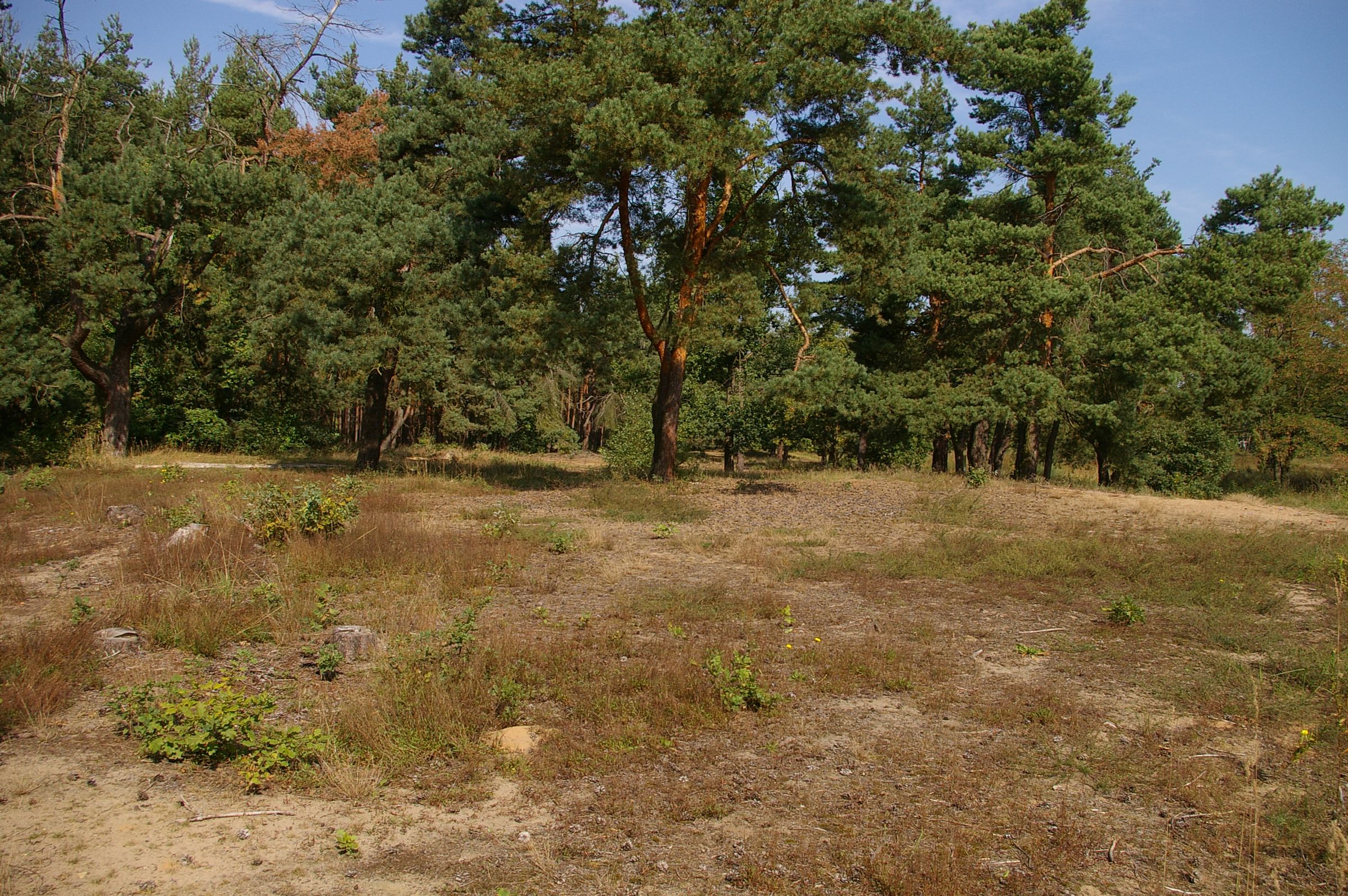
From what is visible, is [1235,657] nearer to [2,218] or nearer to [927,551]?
[927,551]

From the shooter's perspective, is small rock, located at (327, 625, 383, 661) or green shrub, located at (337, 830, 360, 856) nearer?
green shrub, located at (337, 830, 360, 856)

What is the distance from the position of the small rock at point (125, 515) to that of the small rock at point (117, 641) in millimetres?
5865

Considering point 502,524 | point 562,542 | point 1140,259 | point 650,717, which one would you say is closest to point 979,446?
point 1140,259

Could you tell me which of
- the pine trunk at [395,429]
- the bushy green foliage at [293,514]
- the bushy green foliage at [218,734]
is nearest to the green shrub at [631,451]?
the bushy green foliage at [293,514]

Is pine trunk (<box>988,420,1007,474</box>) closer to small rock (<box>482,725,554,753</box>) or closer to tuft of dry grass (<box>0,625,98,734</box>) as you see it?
small rock (<box>482,725,554,753</box>)

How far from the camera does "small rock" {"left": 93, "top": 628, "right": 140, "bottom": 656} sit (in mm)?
6492

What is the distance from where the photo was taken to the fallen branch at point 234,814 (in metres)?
4.22

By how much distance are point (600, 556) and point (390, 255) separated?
10442 millimetres

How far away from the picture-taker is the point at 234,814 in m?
4.30

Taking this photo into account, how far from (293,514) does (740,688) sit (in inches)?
291

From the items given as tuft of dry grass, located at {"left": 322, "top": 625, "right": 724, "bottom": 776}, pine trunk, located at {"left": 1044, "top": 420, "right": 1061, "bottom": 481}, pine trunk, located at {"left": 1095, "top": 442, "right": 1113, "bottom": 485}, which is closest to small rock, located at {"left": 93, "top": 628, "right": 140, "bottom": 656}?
tuft of dry grass, located at {"left": 322, "top": 625, "right": 724, "bottom": 776}

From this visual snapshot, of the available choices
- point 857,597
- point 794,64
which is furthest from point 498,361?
point 857,597

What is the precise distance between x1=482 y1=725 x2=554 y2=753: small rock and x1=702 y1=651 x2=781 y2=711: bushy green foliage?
1.27 m

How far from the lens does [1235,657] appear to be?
7.05 m
